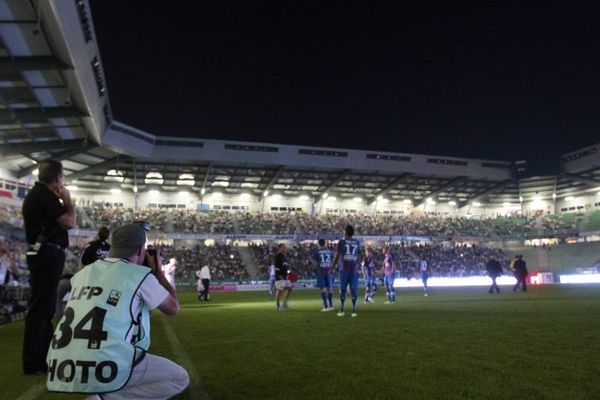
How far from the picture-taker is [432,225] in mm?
56094

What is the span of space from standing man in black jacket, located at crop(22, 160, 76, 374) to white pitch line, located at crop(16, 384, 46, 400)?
51 centimetres

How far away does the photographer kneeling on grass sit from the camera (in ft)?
8.99

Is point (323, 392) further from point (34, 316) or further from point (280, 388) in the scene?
point (34, 316)

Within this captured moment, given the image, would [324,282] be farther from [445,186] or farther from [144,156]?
[445,186]

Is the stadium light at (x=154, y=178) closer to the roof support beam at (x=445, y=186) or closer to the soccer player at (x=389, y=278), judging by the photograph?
the roof support beam at (x=445, y=186)

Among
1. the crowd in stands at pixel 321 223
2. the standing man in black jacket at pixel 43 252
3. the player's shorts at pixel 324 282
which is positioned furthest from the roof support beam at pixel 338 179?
the standing man in black jacket at pixel 43 252

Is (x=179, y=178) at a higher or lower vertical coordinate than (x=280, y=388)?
higher

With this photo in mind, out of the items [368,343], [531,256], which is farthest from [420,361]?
[531,256]

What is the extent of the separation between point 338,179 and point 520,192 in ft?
85.7

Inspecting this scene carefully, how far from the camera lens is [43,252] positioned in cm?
498

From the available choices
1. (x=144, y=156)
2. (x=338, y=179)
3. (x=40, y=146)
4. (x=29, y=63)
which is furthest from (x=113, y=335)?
(x=338, y=179)

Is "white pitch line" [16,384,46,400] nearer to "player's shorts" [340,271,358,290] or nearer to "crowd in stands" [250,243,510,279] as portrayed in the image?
"player's shorts" [340,271,358,290]

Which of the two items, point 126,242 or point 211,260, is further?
point 211,260

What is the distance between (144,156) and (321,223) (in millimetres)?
21136
